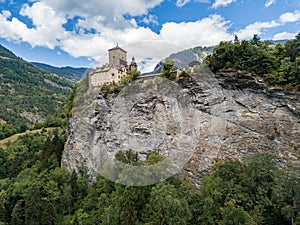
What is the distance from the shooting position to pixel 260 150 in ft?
61.8

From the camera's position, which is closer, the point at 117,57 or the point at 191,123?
the point at 191,123

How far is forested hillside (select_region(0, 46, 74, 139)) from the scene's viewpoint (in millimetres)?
92688

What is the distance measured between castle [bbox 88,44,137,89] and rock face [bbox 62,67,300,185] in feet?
10.9

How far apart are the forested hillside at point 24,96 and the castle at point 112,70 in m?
54.5

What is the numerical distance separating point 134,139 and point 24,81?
13444cm

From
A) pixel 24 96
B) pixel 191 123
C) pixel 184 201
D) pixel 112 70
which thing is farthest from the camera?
pixel 24 96

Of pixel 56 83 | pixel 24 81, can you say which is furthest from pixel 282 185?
pixel 56 83

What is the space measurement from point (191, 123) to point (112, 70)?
48.8 feet

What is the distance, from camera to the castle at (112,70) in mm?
31641

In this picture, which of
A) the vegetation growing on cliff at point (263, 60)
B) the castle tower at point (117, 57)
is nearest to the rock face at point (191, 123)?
the vegetation growing on cliff at point (263, 60)

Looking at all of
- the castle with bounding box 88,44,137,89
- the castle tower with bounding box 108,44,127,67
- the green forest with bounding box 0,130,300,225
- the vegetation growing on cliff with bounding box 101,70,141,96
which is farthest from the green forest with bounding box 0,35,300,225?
the castle tower with bounding box 108,44,127,67

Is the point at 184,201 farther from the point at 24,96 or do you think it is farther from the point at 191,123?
the point at 24,96

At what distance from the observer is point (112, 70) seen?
3170 centimetres

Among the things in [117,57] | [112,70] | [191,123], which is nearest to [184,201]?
[191,123]
